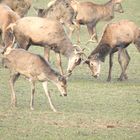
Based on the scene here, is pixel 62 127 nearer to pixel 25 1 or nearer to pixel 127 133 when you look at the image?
pixel 127 133

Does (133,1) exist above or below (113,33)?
below

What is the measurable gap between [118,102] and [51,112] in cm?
216

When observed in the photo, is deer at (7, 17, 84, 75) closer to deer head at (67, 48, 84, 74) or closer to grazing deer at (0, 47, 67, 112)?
deer head at (67, 48, 84, 74)

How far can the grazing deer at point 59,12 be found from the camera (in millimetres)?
19109

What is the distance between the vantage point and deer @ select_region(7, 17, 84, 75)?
16141 mm

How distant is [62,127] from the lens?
35.3 ft

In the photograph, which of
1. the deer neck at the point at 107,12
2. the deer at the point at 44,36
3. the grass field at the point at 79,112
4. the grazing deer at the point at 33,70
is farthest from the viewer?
the deer neck at the point at 107,12

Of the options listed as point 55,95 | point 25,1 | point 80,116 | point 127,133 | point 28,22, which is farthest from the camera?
point 25,1

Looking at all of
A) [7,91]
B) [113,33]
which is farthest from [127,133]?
[113,33]

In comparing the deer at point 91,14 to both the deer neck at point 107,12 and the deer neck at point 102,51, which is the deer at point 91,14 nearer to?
the deer neck at point 107,12

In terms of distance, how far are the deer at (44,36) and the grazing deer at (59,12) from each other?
2.71 metres

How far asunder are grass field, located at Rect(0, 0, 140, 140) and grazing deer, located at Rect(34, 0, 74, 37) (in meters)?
2.19

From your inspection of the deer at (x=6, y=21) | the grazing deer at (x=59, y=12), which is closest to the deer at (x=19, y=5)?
the grazing deer at (x=59, y=12)

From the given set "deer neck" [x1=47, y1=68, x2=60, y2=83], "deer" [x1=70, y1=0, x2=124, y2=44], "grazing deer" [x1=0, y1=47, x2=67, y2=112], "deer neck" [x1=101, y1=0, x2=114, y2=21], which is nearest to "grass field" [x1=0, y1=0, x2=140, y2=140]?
"grazing deer" [x1=0, y1=47, x2=67, y2=112]
